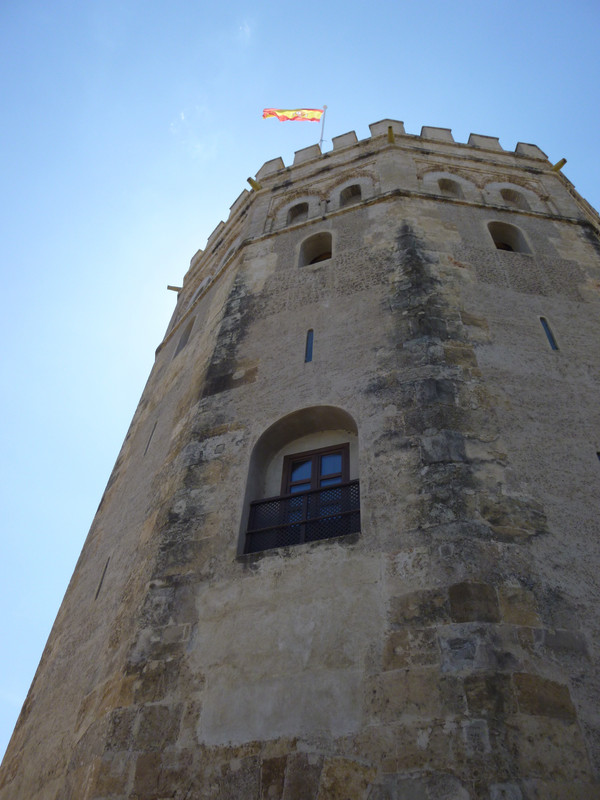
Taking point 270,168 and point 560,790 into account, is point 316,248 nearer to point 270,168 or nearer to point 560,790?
point 270,168

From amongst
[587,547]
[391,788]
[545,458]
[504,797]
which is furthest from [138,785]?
[545,458]

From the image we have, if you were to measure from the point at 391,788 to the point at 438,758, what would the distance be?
1.28 ft

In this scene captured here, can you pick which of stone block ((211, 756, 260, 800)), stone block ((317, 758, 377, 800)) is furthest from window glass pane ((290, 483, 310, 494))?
stone block ((317, 758, 377, 800))

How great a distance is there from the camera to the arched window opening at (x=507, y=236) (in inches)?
455

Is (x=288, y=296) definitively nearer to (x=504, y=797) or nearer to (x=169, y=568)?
(x=169, y=568)

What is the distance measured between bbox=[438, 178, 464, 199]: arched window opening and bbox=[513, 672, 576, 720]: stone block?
10.2m

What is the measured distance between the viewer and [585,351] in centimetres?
868

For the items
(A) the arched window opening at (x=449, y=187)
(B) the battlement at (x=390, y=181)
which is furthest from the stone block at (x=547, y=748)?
(A) the arched window opening at (x=449, y=187)

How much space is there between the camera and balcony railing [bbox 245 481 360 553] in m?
7.04

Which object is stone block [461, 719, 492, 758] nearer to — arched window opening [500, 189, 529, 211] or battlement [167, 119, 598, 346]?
battlement [167, 119, 598, 346]

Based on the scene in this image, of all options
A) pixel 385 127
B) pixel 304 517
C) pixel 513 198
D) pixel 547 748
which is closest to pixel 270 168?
pixel 385 127

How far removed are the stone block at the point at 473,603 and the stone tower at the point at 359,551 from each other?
2 cm

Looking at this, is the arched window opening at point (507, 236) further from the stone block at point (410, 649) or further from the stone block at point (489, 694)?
the stone block at point (489, 694)

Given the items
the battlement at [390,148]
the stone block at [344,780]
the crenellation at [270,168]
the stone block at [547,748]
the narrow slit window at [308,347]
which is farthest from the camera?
the crenellation at [270,168]
